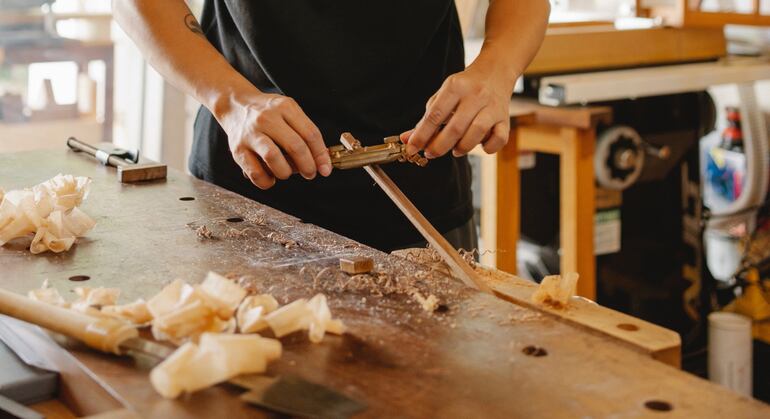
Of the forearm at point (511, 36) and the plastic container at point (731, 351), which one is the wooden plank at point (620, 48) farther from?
the forearm at point (511, 36)

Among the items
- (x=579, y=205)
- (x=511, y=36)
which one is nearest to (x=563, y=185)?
(x=579, y=205)

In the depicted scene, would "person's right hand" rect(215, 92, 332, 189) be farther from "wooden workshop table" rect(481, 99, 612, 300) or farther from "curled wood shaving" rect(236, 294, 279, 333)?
"wooden workshop table" rect(481, 99, 612, 300)

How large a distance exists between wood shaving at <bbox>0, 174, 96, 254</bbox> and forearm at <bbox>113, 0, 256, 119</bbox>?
259mm

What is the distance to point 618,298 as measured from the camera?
9.44 feet

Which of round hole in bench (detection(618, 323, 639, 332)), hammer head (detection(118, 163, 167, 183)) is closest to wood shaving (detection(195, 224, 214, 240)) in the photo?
hammer head (detection(118, 163, 167, 183))

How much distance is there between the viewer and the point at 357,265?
1.14m

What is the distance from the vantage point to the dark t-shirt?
160cm

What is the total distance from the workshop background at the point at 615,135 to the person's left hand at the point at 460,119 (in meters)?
1.09

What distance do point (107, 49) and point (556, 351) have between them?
2832 millimetres

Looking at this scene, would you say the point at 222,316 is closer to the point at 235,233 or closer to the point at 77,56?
the point at 235,233

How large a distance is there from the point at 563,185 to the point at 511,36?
110 cm

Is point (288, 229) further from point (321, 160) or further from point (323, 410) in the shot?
point (323, 410)

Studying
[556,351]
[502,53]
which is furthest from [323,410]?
[502,53]

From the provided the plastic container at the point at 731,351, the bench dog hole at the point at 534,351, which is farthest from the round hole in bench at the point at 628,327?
the plastic container at the point at 731,351
